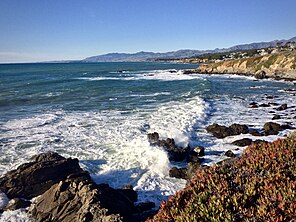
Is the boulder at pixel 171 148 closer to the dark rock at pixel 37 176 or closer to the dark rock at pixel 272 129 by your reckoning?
the dark rock at pixel 37 176

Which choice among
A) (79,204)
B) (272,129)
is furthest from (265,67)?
(79,204)

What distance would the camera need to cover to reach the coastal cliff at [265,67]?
68.6 meters

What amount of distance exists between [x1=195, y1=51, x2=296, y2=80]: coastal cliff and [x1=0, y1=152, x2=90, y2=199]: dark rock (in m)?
62.4

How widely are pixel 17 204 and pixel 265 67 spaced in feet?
248

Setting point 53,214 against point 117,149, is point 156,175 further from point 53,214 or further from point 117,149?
point 53,214

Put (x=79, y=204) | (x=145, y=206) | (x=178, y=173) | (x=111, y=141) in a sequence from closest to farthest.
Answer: (x=79, y=204) → (x=145, y=206) → (x=178, y=173) → (x=111, y=141)

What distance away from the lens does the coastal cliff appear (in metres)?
68.6

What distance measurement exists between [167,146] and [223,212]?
13.7 metres

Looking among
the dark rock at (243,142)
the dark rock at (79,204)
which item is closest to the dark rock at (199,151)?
the dark rock at (243,142)

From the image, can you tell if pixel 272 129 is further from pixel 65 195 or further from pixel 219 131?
pixel 65 195

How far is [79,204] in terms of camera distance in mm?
9836

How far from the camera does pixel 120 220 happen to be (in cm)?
783

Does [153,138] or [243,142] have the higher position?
[153,138]

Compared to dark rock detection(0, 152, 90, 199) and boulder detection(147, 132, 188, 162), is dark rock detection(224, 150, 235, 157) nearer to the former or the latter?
boulder detection(147, 132, 188, 162)
